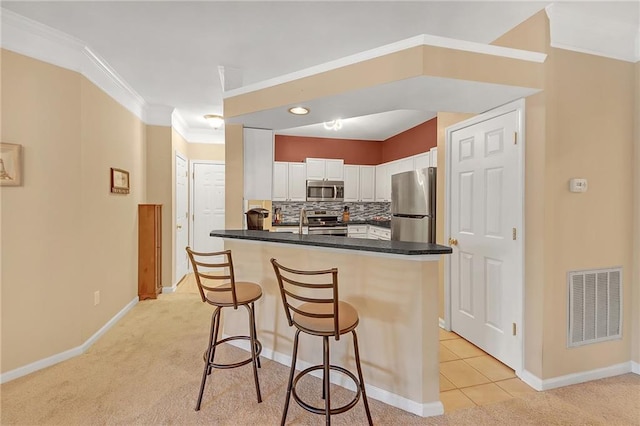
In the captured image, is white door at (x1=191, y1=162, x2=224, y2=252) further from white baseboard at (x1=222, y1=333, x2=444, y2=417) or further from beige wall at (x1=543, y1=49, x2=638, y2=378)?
beige wall at (x1=543, y1=49, x2=638, y2=378)

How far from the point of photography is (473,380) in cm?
230

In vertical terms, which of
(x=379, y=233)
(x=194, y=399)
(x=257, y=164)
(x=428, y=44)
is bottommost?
(x=194, y=399)

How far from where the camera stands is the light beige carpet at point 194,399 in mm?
1866

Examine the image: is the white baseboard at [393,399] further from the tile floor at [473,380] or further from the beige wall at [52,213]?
the beige wall at [52,213]

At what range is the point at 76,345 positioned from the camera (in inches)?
105

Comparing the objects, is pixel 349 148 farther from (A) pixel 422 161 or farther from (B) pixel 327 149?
(A) pixel 422 161

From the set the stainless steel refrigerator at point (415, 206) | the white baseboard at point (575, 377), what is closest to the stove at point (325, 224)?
the stainless steel refrigerator at point (415, 206)

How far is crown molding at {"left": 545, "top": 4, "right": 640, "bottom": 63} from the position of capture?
2.15 m

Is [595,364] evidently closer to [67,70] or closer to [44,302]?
[44,302]

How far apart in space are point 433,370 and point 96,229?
10.2 ft

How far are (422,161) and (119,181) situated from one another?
3844 mm

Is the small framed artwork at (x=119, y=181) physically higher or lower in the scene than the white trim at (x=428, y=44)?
lower

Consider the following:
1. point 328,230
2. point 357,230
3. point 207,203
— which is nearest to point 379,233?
point 357,230

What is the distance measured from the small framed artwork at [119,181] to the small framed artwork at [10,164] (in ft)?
3.23
